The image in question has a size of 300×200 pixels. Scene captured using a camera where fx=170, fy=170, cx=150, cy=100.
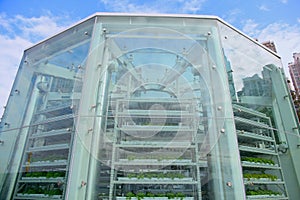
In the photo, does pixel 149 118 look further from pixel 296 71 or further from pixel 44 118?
pixel 296 71

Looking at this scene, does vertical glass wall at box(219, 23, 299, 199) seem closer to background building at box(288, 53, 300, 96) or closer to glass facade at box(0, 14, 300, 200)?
glass facade at box(0, 14, 300, 200)

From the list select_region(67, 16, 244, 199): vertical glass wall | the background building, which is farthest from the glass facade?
the background building

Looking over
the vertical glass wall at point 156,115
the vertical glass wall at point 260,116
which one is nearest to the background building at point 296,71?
the vertical glass wall at point 260,116

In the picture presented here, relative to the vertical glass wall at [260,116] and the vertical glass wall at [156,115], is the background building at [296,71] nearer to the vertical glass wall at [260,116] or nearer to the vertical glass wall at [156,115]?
the vertical glass wall at [260,116]

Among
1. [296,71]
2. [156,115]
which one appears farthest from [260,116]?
[296,71]

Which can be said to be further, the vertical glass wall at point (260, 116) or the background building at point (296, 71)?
the background building at point (296, 71)

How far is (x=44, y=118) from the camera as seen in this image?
130cm

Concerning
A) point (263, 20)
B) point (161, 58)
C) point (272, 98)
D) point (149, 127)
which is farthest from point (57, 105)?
point (263, 20)

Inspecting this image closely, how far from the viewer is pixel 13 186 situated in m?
1.18

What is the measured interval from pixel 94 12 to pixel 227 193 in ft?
5.12

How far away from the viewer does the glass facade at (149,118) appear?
1017mm

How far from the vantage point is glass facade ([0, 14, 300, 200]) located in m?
1.02

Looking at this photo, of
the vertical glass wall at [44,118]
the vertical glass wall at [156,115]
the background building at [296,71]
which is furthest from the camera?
the background building at [296,71]

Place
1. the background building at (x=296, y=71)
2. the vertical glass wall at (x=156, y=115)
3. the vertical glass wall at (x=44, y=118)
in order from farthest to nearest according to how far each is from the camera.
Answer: the background building at (x=296, y=71), the vertical glass wall at (x=44, y=118), the vertical glass wall at (x=156, y=115)
